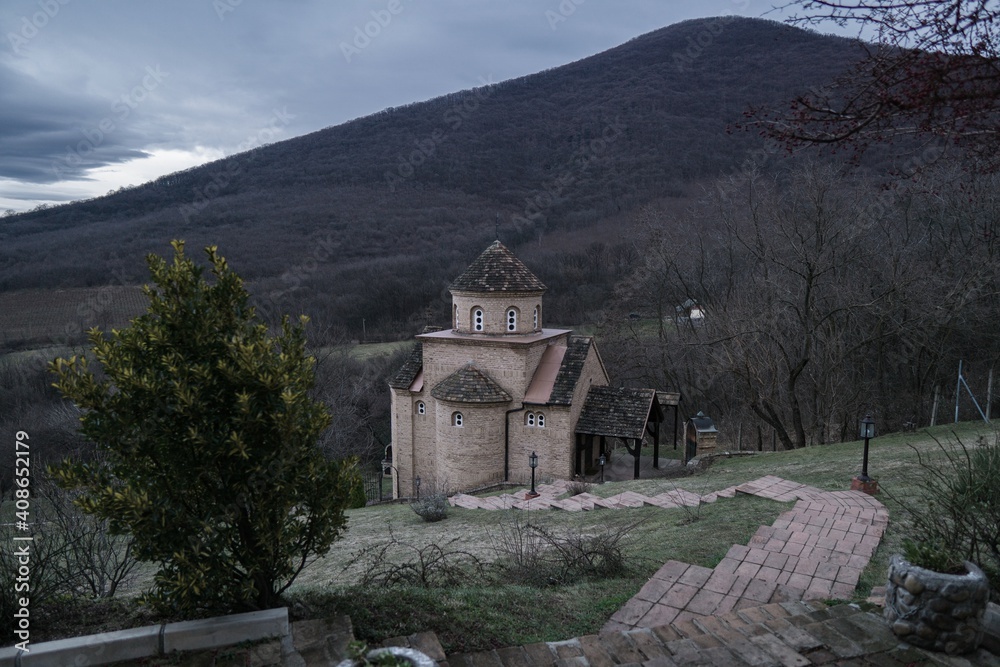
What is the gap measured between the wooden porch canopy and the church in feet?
0.11

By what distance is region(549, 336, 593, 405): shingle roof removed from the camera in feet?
61.5

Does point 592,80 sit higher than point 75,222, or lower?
higher

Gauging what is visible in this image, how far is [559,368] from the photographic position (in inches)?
771

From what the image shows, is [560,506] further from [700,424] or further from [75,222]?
[75,222]

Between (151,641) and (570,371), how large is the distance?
16094 mm

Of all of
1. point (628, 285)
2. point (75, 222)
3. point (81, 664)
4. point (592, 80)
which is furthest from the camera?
point (592, 80)

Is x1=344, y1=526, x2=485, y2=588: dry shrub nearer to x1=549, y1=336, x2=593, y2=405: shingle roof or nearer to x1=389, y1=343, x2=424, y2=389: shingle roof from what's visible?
x1=549, y1=336, x2=593, y2=405: shingle roof

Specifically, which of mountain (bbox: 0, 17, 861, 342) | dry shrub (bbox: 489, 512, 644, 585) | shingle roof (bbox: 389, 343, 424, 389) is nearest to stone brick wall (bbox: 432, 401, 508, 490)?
shingle roof (bbox: 389, 343, 424, 389)

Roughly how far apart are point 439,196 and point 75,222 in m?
33.2

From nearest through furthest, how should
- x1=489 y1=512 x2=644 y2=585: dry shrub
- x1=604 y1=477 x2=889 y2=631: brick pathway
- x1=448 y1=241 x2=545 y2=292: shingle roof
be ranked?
x1=604 y1=477 x2=889 y2=631: brick pathway
x1=489 y1=512 x2=644 y2=585: dry shrub
x1=448 y1=241 x2=545 y2=292: shingle roof

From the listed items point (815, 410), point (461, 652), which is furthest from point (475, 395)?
point (461, 652)

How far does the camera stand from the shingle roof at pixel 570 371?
1873cm

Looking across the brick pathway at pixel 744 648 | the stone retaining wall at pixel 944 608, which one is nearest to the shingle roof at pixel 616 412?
the brick pathway at pixel 744 648

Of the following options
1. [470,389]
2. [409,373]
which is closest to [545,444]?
[470,389]
